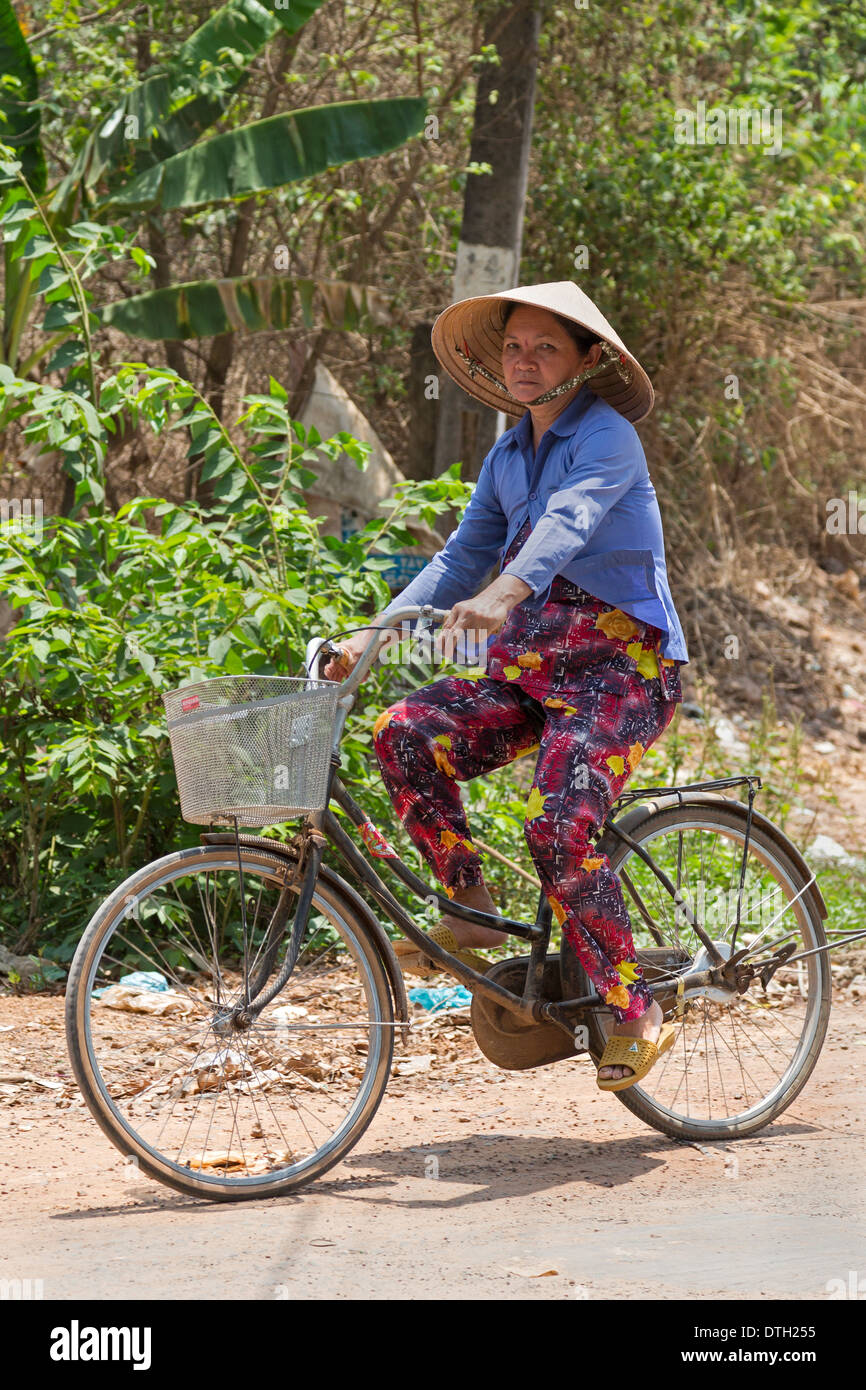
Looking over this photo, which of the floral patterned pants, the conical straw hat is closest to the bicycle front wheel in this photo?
the floral patterned pants

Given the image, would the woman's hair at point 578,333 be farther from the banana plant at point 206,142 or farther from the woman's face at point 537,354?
the banana plant at point 206,142

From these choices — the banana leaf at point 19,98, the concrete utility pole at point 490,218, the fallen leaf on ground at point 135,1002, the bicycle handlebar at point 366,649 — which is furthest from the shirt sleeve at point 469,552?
the banana leaf at point 19,98

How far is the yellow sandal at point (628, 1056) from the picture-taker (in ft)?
11.5

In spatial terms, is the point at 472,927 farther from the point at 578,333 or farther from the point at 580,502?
the point at 578,333

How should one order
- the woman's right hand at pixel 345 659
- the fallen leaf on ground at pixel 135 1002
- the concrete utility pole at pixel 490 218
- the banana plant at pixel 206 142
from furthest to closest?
1. the banana plant at pixel 206 142
2. the concrete utility pole at pixel 490 218
3. the fallen leaf on ground at pixel 135 1002
4. the woman's right hand at pixel 345 659

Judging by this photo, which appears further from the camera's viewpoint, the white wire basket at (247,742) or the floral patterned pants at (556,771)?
the floral patterned pants at (556,771)

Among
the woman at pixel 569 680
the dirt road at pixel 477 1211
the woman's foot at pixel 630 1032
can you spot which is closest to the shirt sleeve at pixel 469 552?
the woman at pixel 569 680

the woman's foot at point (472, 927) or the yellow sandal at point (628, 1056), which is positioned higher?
the woman's foot at point (472, 927)

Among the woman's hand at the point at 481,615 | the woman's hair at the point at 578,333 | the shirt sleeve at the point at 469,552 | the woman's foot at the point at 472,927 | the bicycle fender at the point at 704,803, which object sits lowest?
the woman's foot at the point at 472,927

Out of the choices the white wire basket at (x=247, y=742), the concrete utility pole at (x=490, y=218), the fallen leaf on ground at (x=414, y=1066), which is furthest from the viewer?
the concrete utility pole at (x=490, y=218)

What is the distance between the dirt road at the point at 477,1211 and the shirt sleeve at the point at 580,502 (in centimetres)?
140

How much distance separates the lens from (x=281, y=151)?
782 cm

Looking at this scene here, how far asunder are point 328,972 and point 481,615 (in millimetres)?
1229

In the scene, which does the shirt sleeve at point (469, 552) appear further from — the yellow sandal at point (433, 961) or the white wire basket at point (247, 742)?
the yellow sandal at point (433, 961)
